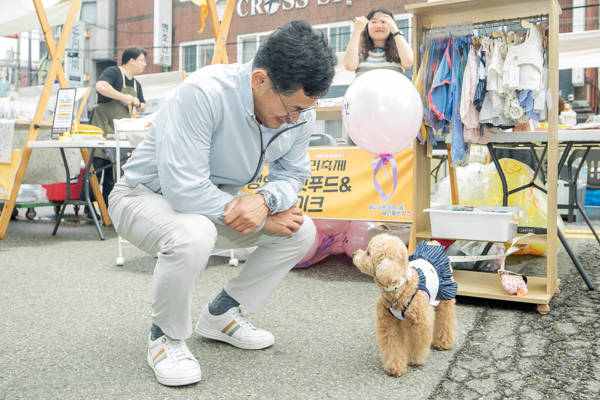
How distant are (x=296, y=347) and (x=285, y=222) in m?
0.52

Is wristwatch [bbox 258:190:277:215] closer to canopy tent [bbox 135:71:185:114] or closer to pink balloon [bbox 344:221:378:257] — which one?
pink balloon [bbox 344:221:378:257]

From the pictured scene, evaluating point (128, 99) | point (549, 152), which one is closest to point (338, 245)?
point (549, 152)

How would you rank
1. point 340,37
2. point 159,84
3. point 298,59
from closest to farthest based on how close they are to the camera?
point 298,59, point 159,84, point 340,37

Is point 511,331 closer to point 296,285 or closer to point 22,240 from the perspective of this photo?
point 296,285

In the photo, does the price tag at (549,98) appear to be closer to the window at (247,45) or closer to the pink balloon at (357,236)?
the pink balloon at (357,236)

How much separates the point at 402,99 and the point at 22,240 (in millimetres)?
3441

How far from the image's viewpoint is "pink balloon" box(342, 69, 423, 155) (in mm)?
2205

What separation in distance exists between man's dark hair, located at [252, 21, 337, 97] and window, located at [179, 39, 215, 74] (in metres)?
12.9

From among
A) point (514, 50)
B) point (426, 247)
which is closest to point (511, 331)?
point (426, 247)

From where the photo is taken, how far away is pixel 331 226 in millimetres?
3160

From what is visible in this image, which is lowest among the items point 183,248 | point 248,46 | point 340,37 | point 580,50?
point 183,248

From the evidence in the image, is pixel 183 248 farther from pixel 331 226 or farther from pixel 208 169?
pixel 331 226

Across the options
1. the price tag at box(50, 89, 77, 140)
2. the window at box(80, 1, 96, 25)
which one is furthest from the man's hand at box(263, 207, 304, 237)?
the window at box(80, 1, 96, 25)

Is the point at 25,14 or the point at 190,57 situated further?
the point at 190,57
